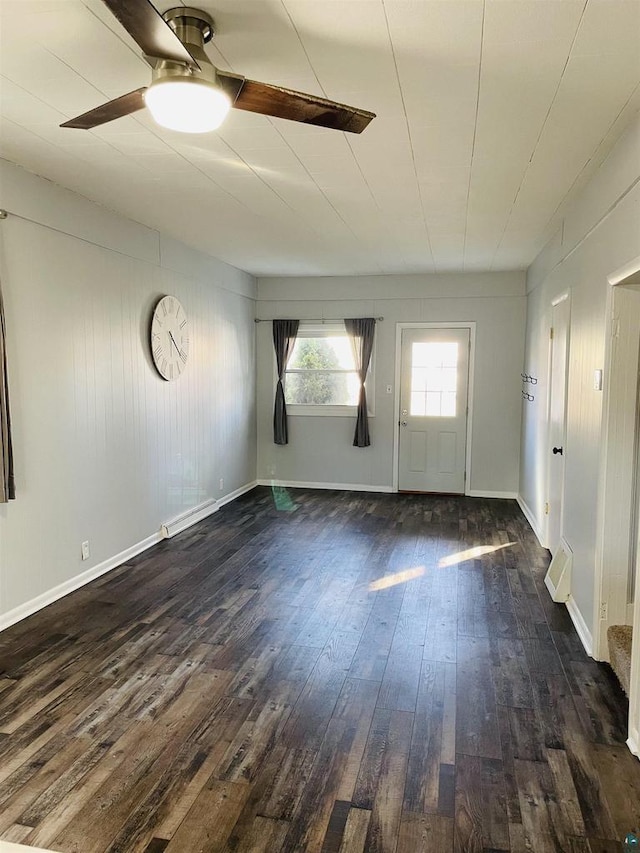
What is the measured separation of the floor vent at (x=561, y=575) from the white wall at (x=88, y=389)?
10.2ft

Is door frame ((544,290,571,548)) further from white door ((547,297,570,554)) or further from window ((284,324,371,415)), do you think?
window ((284,324,371,415))

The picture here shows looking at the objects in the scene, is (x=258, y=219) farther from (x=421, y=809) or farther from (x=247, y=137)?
(x=421, y=809)

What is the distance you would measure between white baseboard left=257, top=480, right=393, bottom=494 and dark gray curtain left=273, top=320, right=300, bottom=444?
0.55 metres

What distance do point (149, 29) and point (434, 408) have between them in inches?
227

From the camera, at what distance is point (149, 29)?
1.42 meters

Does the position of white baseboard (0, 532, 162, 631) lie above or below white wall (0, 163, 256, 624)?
below

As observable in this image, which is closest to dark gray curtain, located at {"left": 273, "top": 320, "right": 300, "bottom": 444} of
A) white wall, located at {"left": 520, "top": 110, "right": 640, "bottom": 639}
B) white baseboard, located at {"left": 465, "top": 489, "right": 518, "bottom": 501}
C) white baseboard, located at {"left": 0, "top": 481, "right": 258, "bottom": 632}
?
white baseboard, located at {"left": 0, "top": 481, "right": 258, "bottom": 632}

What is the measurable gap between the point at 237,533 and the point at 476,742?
128 inches

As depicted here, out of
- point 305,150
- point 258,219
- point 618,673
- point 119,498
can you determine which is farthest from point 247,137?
point 618,673

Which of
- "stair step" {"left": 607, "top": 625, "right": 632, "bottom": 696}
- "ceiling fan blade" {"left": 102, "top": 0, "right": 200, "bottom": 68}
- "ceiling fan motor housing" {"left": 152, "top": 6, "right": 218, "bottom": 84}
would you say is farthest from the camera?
"stair step" {"left": 607, "top": 625, "right": 632, "bottom": 696}

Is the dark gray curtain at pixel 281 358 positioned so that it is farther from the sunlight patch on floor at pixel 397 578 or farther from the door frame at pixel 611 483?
the door frame at pixel 611 483

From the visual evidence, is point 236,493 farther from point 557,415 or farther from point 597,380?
point 597,380

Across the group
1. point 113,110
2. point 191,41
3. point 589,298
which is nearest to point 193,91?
point 191,41

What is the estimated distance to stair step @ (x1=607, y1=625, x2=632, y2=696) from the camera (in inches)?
101
